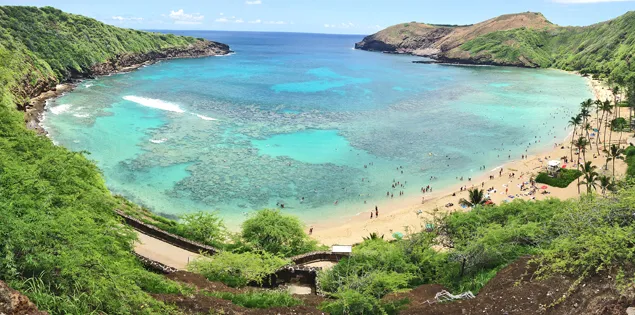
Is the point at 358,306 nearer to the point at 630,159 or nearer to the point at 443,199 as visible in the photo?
the point at 443,199

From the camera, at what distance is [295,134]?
65688 millimetres

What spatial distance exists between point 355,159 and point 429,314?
39984 millimetres

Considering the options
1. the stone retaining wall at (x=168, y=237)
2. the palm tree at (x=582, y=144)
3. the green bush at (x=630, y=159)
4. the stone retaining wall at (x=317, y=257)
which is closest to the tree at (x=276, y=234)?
A: the stone retaining wall at (x=317, y=257)

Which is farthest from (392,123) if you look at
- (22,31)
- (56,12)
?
(56,12)

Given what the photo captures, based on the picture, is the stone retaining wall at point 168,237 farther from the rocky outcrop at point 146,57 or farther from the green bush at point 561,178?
the rocky outcrop at point 146,57

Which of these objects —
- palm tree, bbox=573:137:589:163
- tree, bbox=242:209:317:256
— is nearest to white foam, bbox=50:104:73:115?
tree, bbox=242:209:317:256

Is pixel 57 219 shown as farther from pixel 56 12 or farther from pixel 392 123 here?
pixel 56 12

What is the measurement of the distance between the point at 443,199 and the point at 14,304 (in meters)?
40.9

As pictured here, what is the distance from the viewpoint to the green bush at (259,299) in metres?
18.4

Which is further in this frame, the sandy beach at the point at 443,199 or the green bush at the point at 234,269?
the sandy beach at the point at 443,199

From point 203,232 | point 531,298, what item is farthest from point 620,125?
point 203,232

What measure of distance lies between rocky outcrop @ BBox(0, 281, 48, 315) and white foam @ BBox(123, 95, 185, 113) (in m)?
69.6

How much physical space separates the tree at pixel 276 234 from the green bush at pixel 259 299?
894 cm

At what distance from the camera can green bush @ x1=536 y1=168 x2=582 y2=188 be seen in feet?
157
